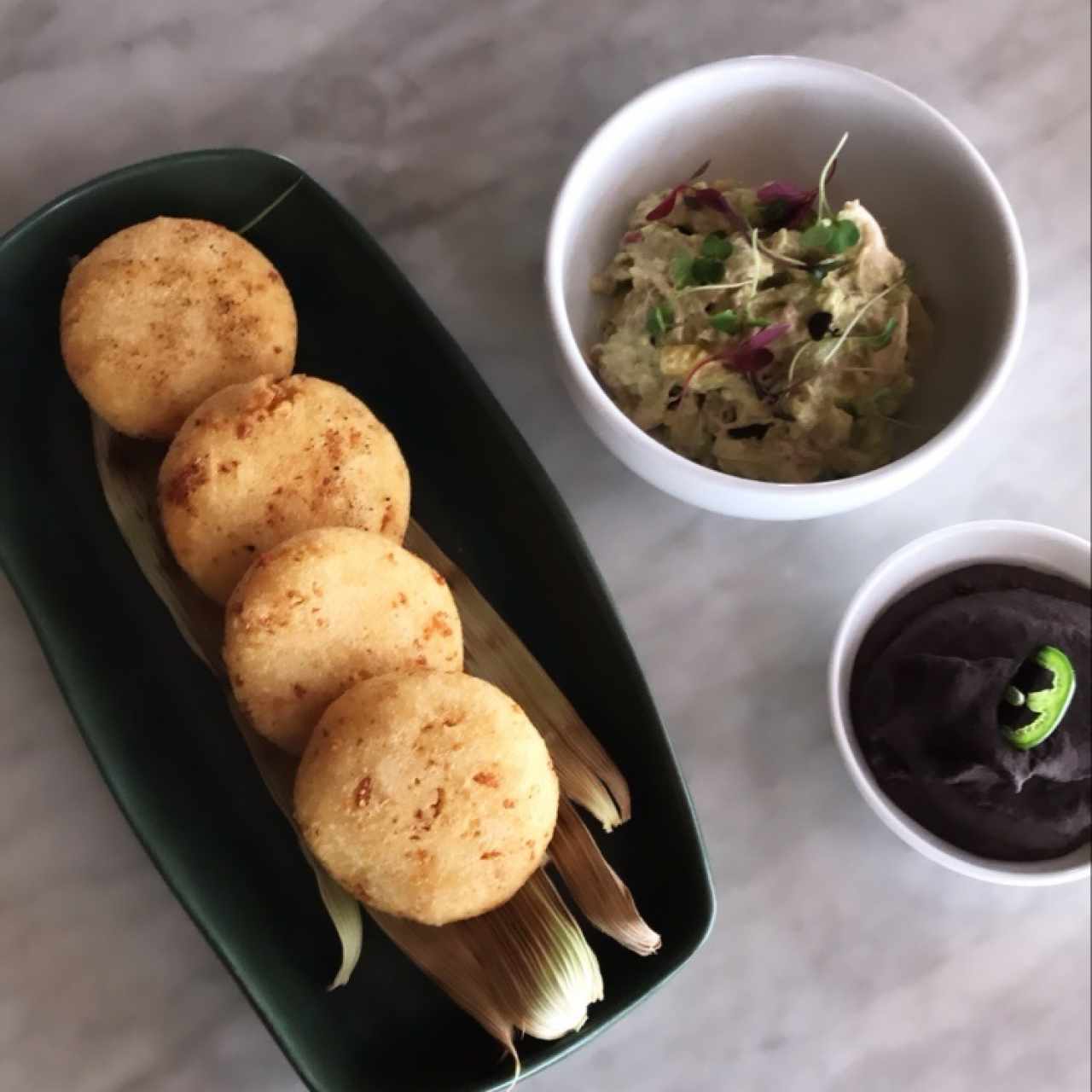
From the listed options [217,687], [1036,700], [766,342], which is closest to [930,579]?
[1036,700]

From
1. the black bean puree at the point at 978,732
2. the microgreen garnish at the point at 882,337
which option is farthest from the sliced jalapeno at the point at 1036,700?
the microgreen garnish at the point at 882,337

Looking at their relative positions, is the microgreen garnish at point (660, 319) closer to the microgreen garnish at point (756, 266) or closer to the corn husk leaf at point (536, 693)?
the microgreen garnish at point (756, 266)

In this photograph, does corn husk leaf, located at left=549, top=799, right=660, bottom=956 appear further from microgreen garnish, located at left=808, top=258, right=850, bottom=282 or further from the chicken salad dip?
microgreen garnish, located at left=808, top=258, right=850, bottom=282

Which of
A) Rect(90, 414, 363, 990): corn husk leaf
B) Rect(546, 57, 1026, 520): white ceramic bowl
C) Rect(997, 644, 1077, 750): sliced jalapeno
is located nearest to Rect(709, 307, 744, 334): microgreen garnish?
Rect(546, 57, 1026, 520): white ceramic bowl

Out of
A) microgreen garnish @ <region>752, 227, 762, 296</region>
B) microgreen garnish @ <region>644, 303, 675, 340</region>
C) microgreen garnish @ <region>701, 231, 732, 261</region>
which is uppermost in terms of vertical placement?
microgreen garnish @ <region>701, 231, 732, 261</region>

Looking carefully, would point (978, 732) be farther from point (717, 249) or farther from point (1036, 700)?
point (717, 249)

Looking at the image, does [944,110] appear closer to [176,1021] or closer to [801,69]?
[801,69]
